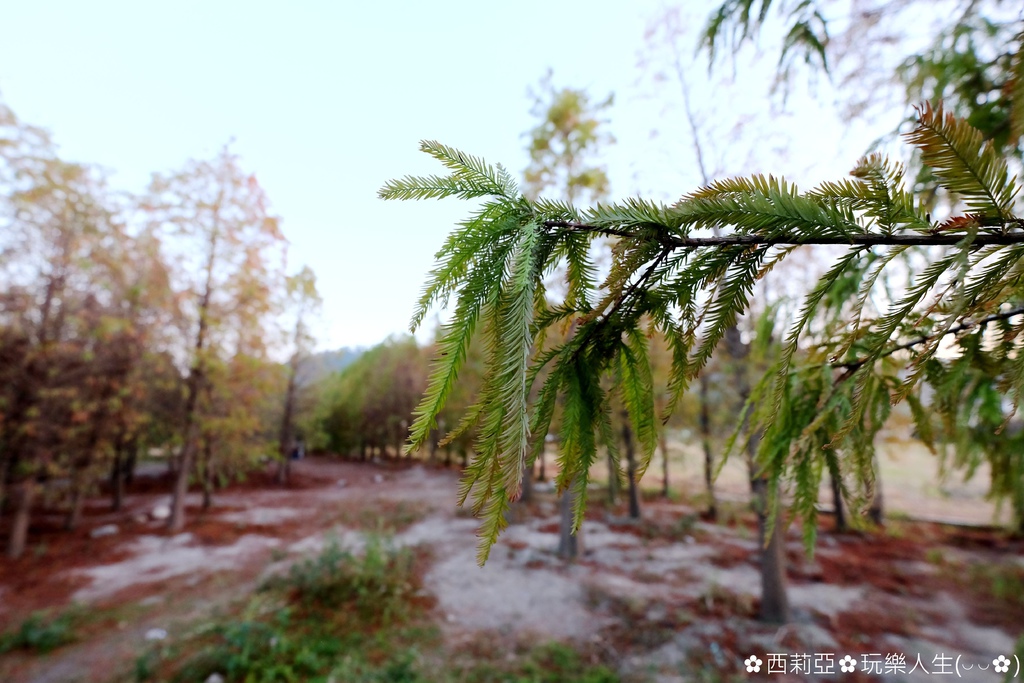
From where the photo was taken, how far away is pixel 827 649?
5105 mm

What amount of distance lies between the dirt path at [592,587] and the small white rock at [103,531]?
19 cm

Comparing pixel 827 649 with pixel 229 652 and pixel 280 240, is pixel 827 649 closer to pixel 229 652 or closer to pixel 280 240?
pixel 229 652

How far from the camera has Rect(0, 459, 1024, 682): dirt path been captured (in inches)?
209

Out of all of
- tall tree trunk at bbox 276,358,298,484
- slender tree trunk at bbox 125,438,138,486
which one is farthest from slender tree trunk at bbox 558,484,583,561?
tall tree trunk at bbox 276,358,298,484

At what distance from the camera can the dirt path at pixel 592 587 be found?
530cm

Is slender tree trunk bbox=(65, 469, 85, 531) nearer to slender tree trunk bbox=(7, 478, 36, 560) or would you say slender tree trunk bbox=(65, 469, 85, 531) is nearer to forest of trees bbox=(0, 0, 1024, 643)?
slender tree trunk bbox=(7, 478, 36, 560)

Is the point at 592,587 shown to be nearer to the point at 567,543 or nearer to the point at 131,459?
the point at 567,543

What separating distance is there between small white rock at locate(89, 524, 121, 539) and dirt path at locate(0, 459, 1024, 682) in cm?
19

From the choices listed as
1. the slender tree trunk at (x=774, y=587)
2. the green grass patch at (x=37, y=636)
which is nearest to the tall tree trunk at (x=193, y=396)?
the green grass patch at (x=37, y=636)

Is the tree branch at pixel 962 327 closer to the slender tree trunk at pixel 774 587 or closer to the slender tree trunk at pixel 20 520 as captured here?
the slender tree trunk at pixel 774 587

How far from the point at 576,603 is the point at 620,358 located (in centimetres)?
684

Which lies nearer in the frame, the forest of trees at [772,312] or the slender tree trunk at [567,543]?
the forest of trees at [772,312]

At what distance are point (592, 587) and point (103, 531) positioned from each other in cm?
1133

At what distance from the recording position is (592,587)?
7094mm
